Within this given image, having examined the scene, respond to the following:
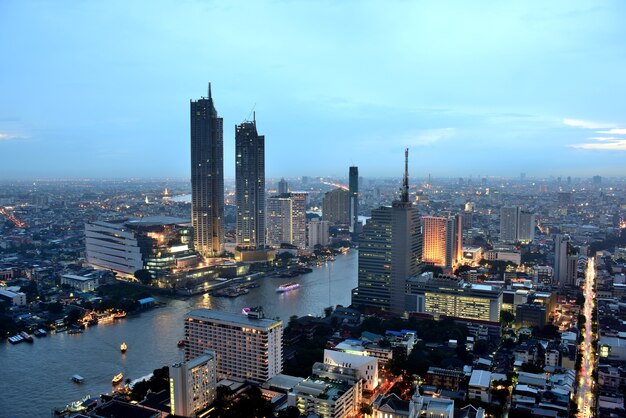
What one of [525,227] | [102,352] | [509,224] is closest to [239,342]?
[102,352]

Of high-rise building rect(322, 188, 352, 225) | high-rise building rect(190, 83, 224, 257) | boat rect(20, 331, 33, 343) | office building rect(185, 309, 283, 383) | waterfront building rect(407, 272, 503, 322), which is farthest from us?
high-rise building rect(322, 188, 352, 225)

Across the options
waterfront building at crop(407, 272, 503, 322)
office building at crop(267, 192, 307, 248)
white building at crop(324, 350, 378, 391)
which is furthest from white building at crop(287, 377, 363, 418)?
office building at crop(267, 192, 307, 248)

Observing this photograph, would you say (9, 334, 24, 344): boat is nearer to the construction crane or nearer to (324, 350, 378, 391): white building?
(324, 350, 378, 391): white building

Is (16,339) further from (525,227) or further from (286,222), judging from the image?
(525,227)

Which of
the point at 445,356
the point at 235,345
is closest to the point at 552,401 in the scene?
the point at 445,356

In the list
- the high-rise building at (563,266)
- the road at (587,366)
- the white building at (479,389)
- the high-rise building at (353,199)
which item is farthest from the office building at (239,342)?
the high-rise building at (353,199)

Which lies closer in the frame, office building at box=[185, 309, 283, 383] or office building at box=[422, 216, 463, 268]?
office building at box=[185, 309, 283, 383]

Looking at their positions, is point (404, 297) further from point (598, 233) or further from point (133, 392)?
point (598, 233)
